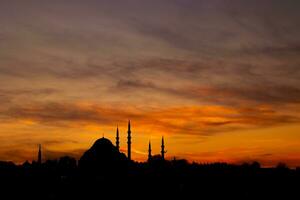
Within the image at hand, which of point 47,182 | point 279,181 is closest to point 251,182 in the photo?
point 279,181

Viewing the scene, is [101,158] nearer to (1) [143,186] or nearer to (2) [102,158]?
(2) [102,158]

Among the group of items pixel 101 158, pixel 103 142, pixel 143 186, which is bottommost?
pixel 143 186

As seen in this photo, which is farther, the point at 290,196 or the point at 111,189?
the point at 290,196

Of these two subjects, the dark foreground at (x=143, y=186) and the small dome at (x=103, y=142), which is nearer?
the dark foreground at (x=143, y=186)

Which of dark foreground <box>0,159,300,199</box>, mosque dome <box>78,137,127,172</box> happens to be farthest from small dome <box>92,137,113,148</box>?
dark foreground <box>0,159,300,199</box>

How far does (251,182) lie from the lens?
93.1 meters

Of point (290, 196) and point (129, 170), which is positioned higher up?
point (129, 170)

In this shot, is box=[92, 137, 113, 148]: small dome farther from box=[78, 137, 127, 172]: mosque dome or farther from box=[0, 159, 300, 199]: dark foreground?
box=[0, 159, 300, 199]: dark foreground

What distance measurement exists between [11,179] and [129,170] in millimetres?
23441

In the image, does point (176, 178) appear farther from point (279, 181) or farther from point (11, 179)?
point (11, 179)

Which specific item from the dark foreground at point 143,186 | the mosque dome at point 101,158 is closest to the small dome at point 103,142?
the mosque dome at point 101,158

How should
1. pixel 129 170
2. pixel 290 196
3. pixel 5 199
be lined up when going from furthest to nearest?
pixel 129 170
pixel 290 196
pixel 5 199

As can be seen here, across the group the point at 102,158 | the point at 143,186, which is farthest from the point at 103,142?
the point at 143,186

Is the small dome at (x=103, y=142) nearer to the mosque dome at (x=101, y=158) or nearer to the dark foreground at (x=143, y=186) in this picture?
the mosque dome at (x=101, y=158)
